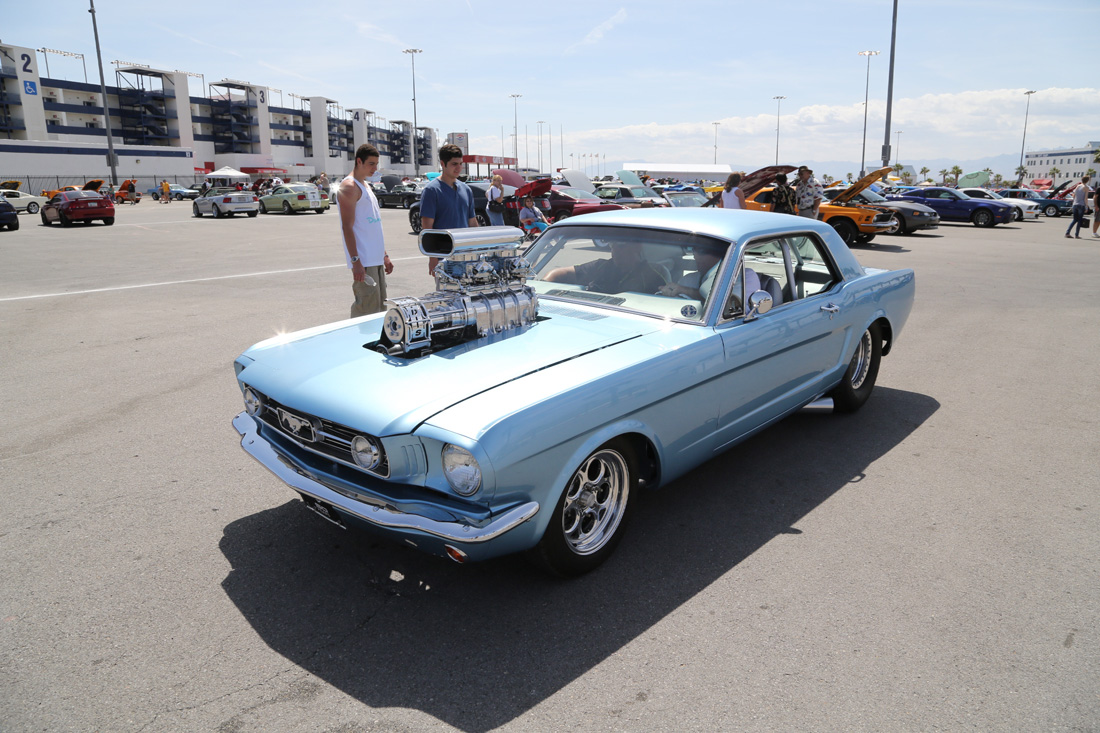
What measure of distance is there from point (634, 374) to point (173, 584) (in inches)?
86.8

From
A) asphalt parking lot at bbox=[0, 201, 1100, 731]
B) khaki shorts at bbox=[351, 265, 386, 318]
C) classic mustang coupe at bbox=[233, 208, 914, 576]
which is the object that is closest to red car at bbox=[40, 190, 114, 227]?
asphalt parking lot at bbox=[0, 201, 1100, 731]

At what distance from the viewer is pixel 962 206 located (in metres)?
25.4

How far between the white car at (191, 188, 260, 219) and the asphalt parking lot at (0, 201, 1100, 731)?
87.6ft

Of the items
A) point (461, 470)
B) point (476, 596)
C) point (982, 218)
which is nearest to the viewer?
point (461, 470)

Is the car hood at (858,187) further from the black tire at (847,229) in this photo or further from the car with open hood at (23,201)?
the car with open hood at (23,201)

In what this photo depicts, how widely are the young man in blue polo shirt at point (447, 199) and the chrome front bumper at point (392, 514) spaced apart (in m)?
3.62

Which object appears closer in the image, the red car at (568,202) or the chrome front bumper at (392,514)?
the chrome front bumper at (392,514)

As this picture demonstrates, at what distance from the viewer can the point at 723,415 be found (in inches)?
142

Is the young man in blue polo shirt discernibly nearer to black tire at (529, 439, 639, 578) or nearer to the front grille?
the front grille

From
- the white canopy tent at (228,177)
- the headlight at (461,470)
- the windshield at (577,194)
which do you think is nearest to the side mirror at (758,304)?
the headlight at (461,470)

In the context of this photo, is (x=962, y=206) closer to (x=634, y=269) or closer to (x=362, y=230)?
(x=362, y=230)

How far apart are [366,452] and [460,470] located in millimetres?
438

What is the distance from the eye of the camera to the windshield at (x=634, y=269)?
12.5 ft

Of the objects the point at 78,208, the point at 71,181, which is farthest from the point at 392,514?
the point at 71,181
